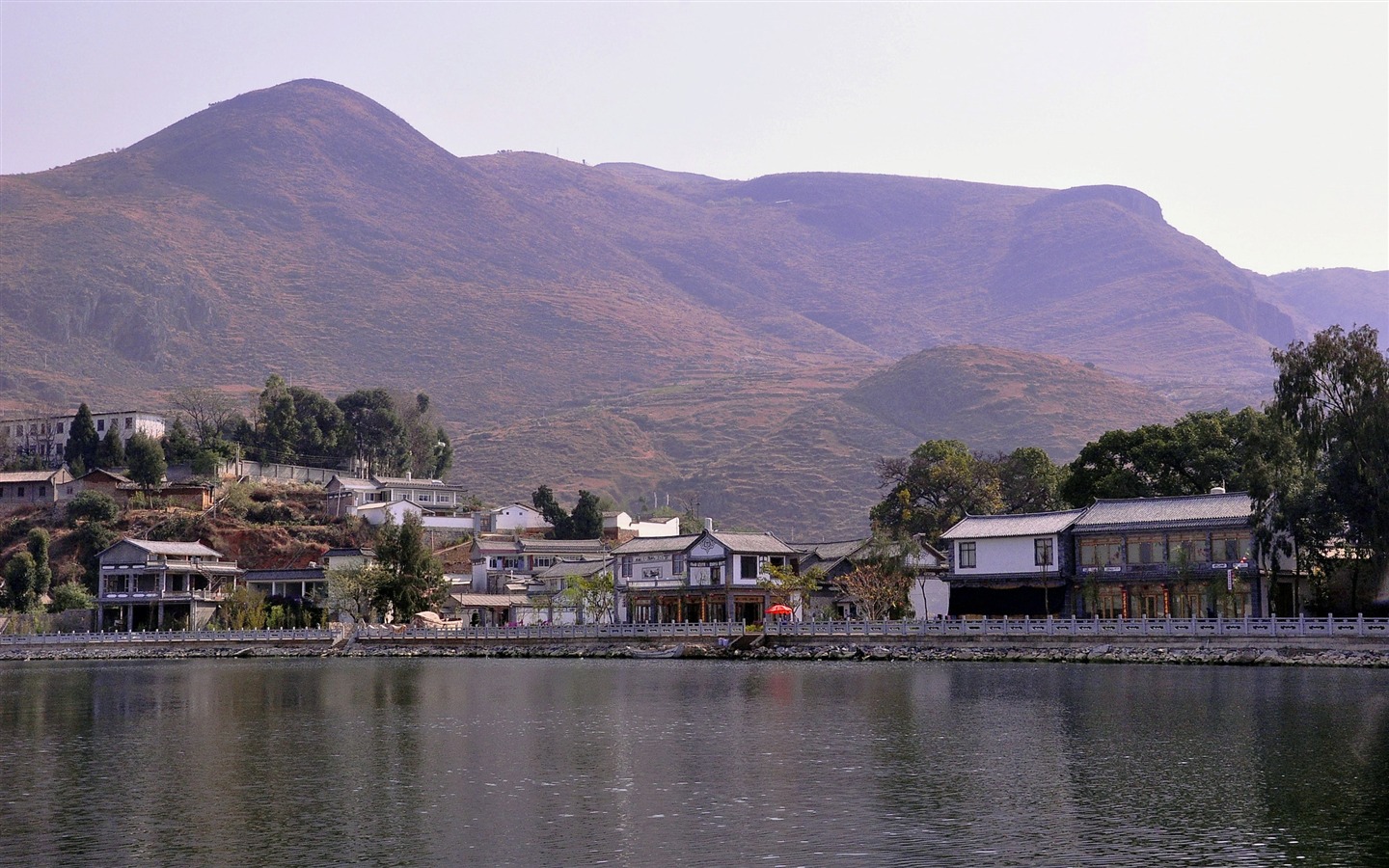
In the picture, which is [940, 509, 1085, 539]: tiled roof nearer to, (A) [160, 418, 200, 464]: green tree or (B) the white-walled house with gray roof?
(B) the white-walled house with gray roof

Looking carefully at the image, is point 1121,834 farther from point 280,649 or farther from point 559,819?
point 280,649

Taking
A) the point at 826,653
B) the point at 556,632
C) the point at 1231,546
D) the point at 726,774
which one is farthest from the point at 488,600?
the point at 726,774

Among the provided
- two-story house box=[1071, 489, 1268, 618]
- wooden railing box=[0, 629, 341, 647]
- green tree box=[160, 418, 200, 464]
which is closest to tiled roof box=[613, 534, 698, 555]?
wooden railing box=[0, 629, 341, 647]

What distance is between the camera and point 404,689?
6331 centimetres

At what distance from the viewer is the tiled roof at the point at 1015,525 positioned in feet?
276

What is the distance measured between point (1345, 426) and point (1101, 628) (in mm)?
14111

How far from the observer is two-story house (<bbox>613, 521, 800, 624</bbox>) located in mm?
99375

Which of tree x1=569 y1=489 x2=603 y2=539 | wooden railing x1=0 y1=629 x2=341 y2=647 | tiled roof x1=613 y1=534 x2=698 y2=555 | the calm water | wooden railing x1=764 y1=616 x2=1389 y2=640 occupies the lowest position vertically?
the calm water

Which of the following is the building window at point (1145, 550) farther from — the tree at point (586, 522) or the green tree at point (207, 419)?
the green tree at point (207, 419)

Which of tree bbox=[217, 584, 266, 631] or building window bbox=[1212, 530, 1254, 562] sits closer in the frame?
building window bbox=[1212, 530, 1254, 562]

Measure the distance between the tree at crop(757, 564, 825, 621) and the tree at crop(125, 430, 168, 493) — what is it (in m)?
61.1

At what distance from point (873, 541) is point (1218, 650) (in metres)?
32.7

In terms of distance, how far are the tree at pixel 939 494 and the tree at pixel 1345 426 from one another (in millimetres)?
48217

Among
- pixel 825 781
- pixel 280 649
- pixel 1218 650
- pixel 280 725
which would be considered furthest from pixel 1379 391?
pixel 280 649
